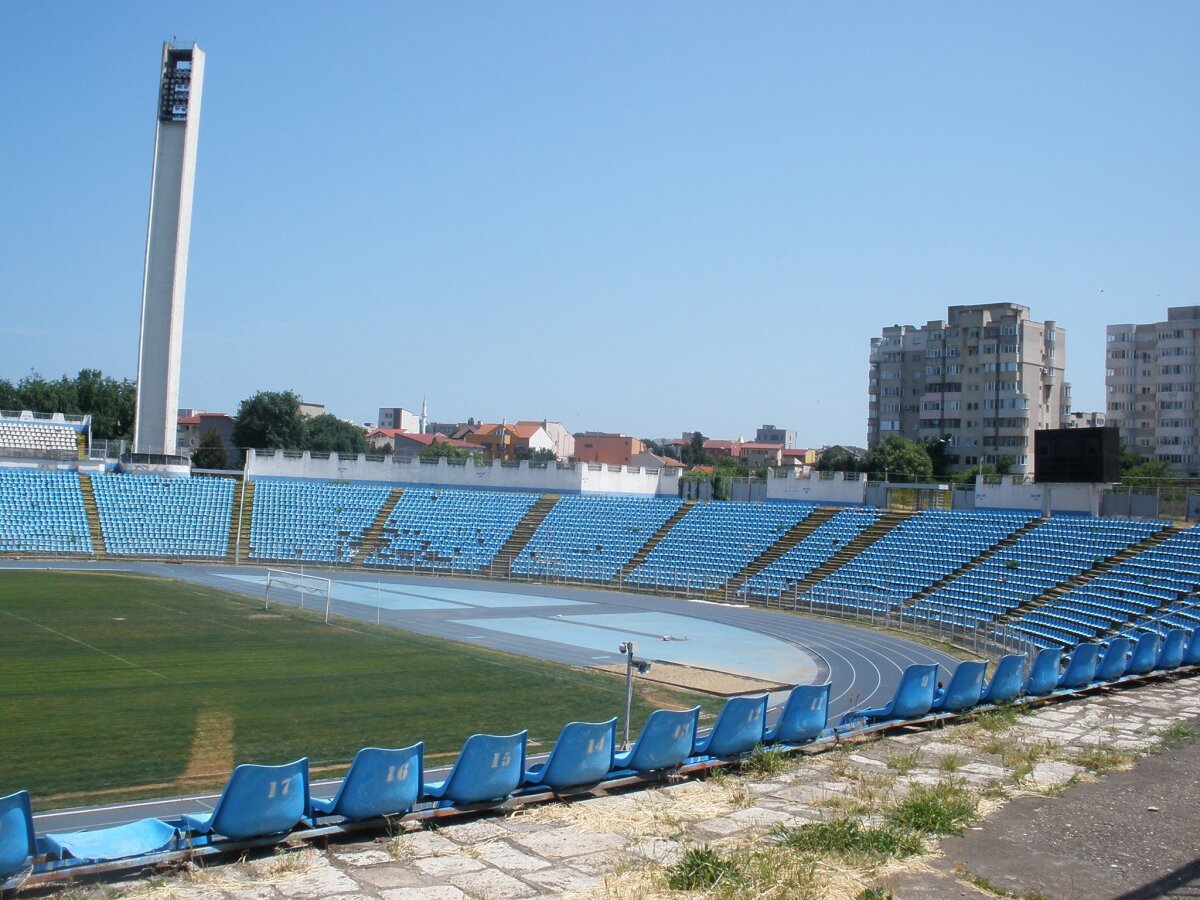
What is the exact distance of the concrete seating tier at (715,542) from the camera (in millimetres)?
43031

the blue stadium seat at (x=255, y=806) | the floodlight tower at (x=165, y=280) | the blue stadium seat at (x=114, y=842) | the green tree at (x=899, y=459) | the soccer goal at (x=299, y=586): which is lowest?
the soccer goal at (x=299, y=586)

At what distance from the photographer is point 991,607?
3216 cm

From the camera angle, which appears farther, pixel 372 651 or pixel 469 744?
pixel 372 651

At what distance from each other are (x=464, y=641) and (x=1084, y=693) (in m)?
16.0

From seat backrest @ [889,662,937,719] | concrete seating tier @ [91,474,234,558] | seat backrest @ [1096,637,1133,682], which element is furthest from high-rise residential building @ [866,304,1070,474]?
seat backrest @ [889,662,937,719]

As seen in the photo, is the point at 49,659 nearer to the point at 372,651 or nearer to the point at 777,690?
the point at 372,651

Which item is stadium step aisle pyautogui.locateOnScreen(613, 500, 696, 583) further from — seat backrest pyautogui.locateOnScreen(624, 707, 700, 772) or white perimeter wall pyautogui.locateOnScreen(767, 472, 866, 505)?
seat backrest pyautogui.locateOnScreen(624, 707, 700, 772)

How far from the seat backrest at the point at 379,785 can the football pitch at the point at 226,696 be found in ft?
18.2

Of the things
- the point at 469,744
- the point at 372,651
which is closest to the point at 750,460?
the point at 372,651

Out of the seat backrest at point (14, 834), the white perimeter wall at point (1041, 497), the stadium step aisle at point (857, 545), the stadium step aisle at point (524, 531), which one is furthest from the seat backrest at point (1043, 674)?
the stadium step aisle at point (524, 531)

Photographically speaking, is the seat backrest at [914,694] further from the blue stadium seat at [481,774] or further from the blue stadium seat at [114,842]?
the blue stadium seat at [114,842]

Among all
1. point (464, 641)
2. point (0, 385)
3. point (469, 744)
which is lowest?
point (464, 641)

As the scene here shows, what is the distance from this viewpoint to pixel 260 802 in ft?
24.8

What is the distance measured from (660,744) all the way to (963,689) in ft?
16.4
